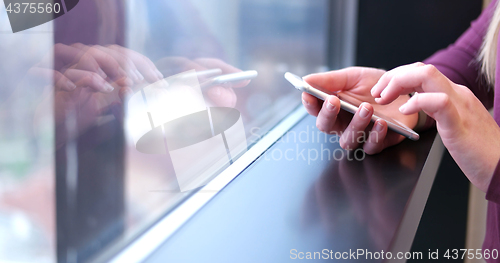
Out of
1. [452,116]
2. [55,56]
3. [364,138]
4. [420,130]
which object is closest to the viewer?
[55,56]

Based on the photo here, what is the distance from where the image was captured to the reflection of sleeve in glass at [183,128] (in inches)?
9.4

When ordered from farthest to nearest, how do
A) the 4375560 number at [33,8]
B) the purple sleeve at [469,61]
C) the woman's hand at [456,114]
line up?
the purple sleeve at [469,61] → the woman's hand at [456,114] → the 4375560 number at [33,8]

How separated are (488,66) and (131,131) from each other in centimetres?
68

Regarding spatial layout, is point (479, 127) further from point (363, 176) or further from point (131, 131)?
point (131, 131)

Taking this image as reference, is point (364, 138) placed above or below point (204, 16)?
below

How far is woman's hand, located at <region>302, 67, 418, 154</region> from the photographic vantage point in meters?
0.40

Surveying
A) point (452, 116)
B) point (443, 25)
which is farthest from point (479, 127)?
point (443, 25)

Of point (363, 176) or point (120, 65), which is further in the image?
point (363, 176)

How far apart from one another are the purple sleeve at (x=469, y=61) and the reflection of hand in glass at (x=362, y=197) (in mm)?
387

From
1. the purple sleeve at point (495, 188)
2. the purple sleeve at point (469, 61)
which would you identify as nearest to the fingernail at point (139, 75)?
the purple sleeve at point (495, 188)

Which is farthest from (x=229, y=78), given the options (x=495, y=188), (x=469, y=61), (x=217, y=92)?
(x=469, y=61)

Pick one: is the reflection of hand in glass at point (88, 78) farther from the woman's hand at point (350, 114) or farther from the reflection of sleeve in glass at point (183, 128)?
the woman's hand at point (350, 114)

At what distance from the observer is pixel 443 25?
115cm

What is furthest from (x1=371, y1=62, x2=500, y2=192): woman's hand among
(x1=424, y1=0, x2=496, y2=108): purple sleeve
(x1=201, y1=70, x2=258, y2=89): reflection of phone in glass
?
(x1=424, y1=0, x2=496, y2=108): purple sleeve
